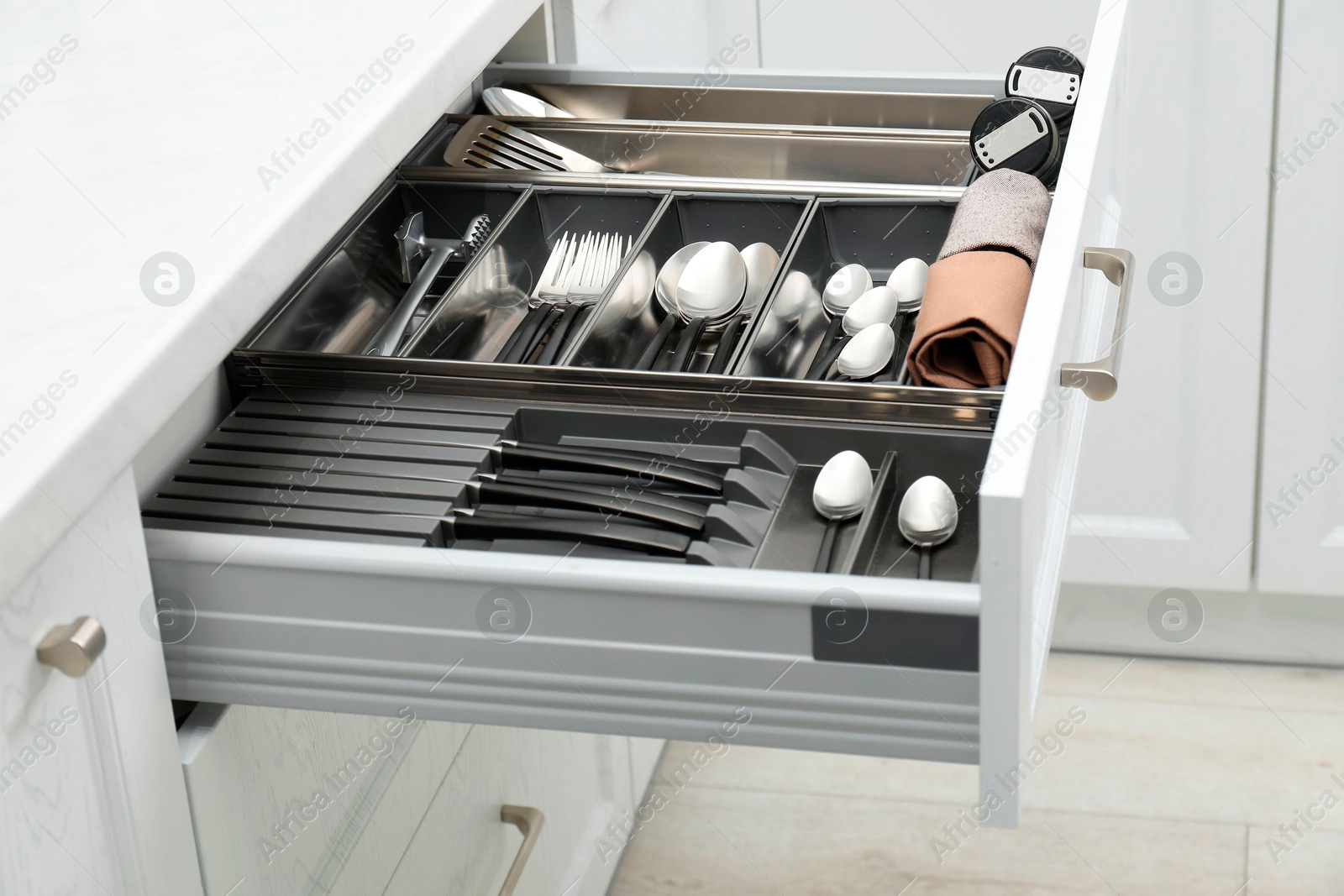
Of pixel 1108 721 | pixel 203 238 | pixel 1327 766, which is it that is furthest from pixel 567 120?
pixel 1327 766

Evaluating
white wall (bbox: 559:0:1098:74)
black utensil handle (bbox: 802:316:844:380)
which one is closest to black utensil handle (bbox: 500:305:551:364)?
black utensil handle (bbox: 802:316:844:380)

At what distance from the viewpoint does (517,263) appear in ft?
3.61

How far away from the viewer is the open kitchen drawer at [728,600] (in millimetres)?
649

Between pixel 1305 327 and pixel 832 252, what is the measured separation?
935mm

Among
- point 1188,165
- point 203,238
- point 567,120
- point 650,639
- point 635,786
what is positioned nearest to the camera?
point 650,639

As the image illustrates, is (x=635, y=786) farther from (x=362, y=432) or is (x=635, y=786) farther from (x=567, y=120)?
(x=362, y=432)

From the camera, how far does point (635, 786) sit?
5.91 feet

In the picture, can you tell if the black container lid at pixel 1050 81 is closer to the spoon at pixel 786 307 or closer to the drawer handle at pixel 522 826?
the spoon at pixel 786 307

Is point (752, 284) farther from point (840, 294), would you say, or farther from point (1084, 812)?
point (1084, 812)

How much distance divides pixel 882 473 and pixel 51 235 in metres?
0.52

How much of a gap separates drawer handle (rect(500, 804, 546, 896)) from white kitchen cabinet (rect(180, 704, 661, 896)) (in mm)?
16

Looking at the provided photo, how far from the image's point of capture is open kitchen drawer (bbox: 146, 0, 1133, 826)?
65 cm

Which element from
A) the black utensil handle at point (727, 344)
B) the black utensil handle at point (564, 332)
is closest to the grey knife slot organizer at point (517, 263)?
the black utensil handle at point (564, 332)

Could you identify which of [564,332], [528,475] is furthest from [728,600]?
[564,332]
